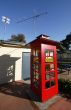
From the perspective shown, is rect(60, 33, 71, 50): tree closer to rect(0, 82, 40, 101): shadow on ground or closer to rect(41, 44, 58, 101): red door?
rect(0, 82, 40, 101): shadow on ground

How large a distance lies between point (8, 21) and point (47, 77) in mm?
7487

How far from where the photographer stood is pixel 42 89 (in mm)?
7441

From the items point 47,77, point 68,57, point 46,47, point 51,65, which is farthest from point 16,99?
point 68,57

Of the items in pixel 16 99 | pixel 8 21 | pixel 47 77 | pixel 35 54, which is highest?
pixel 8 21

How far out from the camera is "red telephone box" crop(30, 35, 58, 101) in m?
7.48

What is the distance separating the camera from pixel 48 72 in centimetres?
791

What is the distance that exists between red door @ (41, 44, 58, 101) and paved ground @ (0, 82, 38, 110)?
91cm

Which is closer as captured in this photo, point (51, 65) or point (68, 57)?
point (51, 65)

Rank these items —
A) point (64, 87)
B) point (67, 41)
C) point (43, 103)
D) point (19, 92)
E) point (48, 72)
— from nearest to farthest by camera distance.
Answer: point (43, 103)
point (48, 72)
point (64, 87)
point (19, 92)
point (67, 41)

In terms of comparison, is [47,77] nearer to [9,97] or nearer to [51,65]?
[51,65]

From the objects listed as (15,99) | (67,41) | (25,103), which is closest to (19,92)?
(15,99)

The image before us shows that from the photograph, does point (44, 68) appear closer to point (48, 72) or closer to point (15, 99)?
point (48, 72)

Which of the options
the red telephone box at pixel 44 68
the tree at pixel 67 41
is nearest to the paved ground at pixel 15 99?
the red telephone box at pixel 44 68

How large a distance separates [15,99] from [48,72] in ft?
7.26
